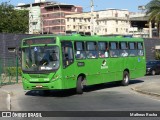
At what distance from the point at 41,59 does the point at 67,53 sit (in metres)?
1.34

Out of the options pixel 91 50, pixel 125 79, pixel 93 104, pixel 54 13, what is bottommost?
pixel 93 104

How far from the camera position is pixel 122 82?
2642cm

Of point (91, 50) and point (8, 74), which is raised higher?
point (91, 50)

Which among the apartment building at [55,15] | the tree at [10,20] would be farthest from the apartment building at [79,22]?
the tree at [10,20]

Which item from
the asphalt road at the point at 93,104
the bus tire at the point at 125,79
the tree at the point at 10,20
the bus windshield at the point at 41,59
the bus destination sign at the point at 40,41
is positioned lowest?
the asphalt road at the point at 93,104

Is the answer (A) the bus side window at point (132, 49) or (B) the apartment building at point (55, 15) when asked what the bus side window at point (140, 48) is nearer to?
(A) the bus side window at point (132, 49)

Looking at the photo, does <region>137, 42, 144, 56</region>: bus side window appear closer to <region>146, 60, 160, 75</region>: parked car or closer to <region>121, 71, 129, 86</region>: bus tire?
<region>121, 71, 129, 86</region>: bus tire

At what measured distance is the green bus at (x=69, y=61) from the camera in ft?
65.9

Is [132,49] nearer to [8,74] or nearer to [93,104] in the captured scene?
[8,74]

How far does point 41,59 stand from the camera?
20.3 meters

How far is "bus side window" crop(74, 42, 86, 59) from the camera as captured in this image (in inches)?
850

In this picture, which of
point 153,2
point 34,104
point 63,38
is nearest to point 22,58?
point 63,38

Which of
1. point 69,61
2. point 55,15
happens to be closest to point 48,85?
point 69,61

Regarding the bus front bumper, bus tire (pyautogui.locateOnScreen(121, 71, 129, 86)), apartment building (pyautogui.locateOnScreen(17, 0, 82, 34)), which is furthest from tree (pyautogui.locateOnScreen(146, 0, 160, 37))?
apartment building (pyautogui.locateOnScreen(17, 0, 82, 34))
